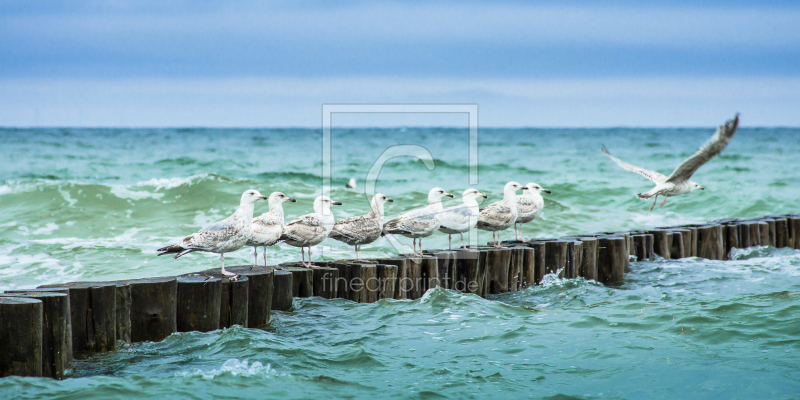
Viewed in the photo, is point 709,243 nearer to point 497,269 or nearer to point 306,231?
point 497,269

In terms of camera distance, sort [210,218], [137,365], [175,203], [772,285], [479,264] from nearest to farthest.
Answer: [137,365]
[479,264]
[772,285]
[210,218]
[175,203]

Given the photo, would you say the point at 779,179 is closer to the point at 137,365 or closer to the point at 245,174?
the point at 245,174

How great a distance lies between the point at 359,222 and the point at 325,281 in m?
0.90

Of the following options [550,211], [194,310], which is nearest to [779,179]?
[550,211]

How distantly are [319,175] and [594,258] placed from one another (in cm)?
1992

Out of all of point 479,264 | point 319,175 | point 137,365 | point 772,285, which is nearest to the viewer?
point 137,365

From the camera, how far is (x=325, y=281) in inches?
288

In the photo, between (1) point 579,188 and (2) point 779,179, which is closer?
(1) point 579,188

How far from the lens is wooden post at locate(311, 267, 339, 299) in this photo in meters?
7.28

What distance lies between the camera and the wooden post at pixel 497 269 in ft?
27.5

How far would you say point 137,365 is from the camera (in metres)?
5.24

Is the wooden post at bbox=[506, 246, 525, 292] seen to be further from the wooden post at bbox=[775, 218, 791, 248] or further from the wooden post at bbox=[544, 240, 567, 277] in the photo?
the wooden post at bbox=[775, 218, 791, 248]

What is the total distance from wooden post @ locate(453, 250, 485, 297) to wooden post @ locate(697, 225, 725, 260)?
479 centimetres

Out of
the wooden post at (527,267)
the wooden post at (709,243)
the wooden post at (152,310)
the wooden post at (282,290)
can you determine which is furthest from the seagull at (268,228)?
the wooden post at (709,243)
